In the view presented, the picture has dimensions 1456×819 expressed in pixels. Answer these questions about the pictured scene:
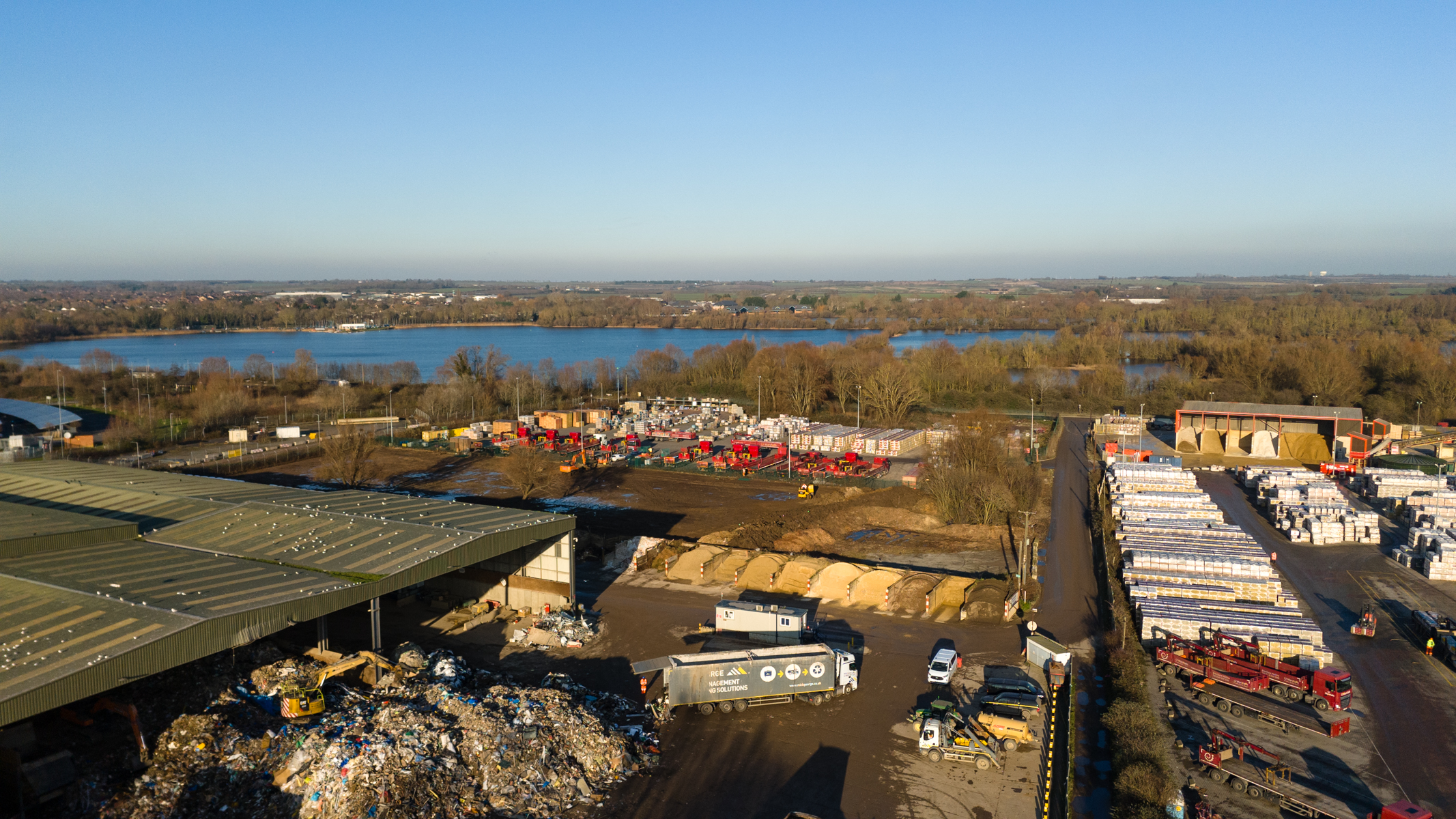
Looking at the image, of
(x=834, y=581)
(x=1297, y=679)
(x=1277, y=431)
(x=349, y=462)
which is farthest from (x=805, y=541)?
(x=1277, y=431)

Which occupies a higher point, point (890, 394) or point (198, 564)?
point (198, 564)

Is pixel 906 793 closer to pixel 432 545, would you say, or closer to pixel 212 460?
pixel 432 545

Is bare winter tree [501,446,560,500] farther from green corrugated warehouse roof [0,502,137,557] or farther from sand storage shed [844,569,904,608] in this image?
sand storage shed [844,569,904,608]

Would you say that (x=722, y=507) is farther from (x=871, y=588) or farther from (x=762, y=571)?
(x=871, y=588)

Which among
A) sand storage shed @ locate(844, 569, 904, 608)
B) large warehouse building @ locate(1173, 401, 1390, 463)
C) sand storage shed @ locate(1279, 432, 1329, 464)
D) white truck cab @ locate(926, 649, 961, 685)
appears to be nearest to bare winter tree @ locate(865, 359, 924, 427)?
large warehouse building @ locate(1173, 401, 1390, 463)

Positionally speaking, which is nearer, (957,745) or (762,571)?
(957,745)

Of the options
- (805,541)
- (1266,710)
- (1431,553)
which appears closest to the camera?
(1266,710)
